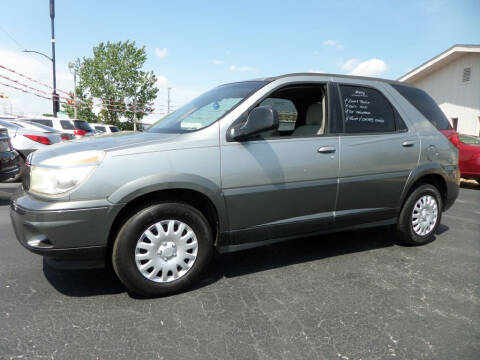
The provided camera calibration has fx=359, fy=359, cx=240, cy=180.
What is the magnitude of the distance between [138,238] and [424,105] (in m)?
3.53

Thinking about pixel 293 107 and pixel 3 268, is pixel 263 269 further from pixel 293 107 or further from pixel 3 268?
pixel 3 268

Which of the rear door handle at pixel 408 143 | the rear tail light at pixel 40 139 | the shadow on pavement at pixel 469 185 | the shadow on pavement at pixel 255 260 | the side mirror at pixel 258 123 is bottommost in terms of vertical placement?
the shadow on pavement at pixel 469 185

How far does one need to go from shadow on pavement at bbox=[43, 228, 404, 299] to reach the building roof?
597 inches

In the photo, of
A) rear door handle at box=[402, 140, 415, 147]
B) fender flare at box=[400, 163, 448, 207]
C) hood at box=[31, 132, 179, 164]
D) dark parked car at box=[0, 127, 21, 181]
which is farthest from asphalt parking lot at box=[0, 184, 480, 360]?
dark parked car at box=[0, 127, 21, 181]

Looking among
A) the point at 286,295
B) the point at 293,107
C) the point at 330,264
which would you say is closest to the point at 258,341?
the point at 286,295

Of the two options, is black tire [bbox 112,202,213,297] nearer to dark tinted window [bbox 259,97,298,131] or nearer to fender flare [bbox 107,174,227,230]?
fender flare [bbox 107,174,227,230]

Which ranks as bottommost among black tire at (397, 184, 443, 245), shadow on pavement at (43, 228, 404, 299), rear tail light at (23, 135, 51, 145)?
shadow on pavement at (43, 228, 404, 299)

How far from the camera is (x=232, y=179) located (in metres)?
2.87

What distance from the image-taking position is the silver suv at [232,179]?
8.14ft

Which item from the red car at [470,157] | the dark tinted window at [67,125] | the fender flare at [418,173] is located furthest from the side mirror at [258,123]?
the dark tinted window at [67,125]

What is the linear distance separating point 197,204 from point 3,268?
1927 mm

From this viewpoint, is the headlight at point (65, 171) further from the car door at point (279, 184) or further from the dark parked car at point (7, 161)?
the dark parked car at point (7, 161)

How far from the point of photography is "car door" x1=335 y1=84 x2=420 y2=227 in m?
3.45

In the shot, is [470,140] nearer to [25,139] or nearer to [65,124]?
[25,139]
